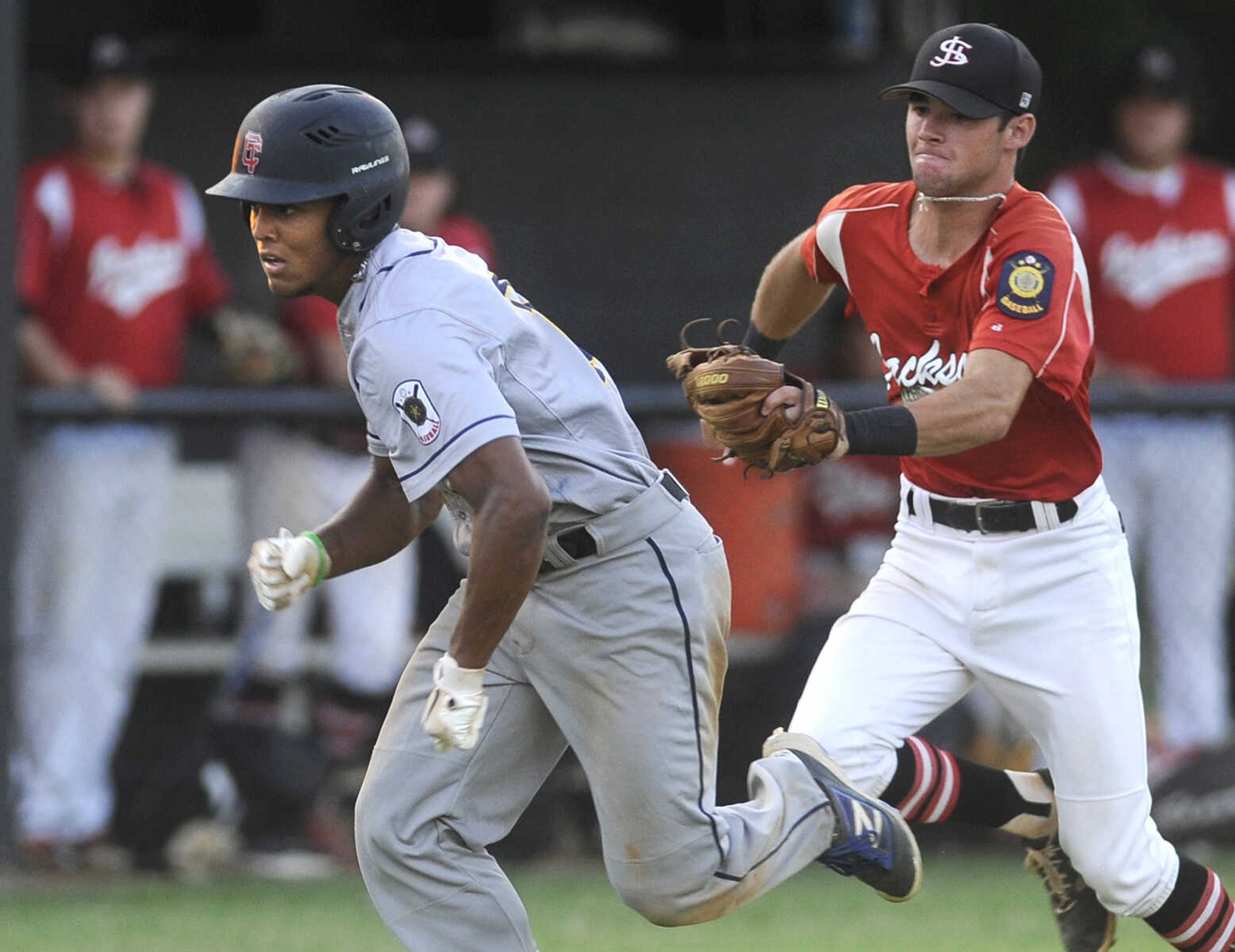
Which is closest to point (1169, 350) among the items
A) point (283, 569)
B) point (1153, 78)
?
point (1153, 78)

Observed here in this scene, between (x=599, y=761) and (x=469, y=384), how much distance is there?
851 millimetres

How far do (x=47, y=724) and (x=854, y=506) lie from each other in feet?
9.25

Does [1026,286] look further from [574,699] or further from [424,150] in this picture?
[424,150]

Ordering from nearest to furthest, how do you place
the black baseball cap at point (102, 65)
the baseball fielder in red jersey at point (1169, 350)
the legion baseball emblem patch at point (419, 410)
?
the legion baseball emblem patch at point (419, 410) → the black baseball cap at point (102, 65) → the baseball fielder in red jersey at point (1169, 350)

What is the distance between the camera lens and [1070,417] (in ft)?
14.3

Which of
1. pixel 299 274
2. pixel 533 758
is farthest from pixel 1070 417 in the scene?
pixel 299 274

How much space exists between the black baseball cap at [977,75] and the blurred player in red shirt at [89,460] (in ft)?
10.4

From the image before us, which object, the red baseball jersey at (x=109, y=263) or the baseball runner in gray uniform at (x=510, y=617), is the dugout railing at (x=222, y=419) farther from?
the baseball runner in gray uniform at (x=510, y=617)

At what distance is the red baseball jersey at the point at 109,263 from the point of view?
6688mm

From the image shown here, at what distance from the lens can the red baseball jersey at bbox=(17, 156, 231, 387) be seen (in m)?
6.69

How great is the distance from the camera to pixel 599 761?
4.04m

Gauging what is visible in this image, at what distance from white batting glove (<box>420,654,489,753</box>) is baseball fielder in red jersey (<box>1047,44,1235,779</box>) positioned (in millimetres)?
3705

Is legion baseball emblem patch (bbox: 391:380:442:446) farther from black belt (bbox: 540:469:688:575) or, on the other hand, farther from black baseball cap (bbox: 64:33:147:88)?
black baseball cap (bbox: 64:33:147:88)

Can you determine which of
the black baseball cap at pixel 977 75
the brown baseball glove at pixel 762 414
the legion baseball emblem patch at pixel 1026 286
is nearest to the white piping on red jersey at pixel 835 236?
the black baseball cap at pixel 977 75
